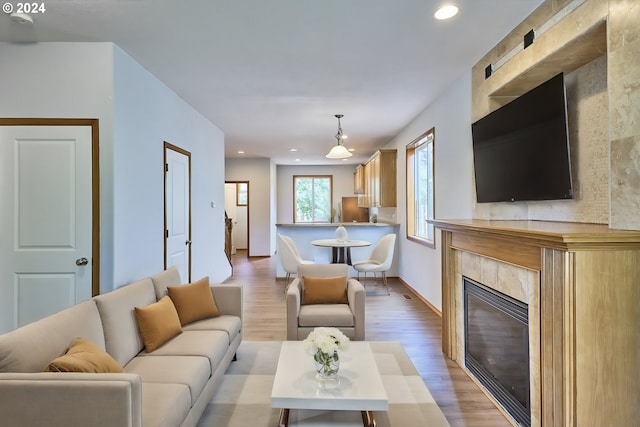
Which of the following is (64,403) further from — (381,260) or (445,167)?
(381,260)

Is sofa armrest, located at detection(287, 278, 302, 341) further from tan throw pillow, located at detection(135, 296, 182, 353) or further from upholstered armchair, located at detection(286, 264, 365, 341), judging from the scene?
tan throw pillow, located at detection(135, 296, 182, 353)

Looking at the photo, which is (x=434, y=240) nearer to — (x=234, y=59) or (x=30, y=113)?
(x=234, y=59)

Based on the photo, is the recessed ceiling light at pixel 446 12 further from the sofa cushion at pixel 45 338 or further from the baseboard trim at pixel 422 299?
the baseboard trim at pixel 422 299

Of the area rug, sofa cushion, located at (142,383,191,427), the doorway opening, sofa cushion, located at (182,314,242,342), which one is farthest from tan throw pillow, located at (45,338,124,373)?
the doorway opening

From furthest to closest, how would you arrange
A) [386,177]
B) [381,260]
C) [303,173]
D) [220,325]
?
[303,173] → [386,177] → [381,260] → [220,325]

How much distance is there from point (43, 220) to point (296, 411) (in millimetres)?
2586

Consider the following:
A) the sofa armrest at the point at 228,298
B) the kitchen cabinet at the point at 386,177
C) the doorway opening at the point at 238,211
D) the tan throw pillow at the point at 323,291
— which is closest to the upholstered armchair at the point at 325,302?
the tan throw pillow at the point at 323,291

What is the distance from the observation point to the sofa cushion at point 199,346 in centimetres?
221

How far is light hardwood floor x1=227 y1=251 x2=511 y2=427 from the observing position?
2.30 meters

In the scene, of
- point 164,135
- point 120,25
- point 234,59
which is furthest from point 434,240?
point 120,25

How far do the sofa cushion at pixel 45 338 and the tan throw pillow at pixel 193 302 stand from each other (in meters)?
0.75

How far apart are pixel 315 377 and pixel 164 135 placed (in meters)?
3.07

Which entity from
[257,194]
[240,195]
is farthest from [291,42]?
[240,195]

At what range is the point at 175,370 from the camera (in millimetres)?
1955
